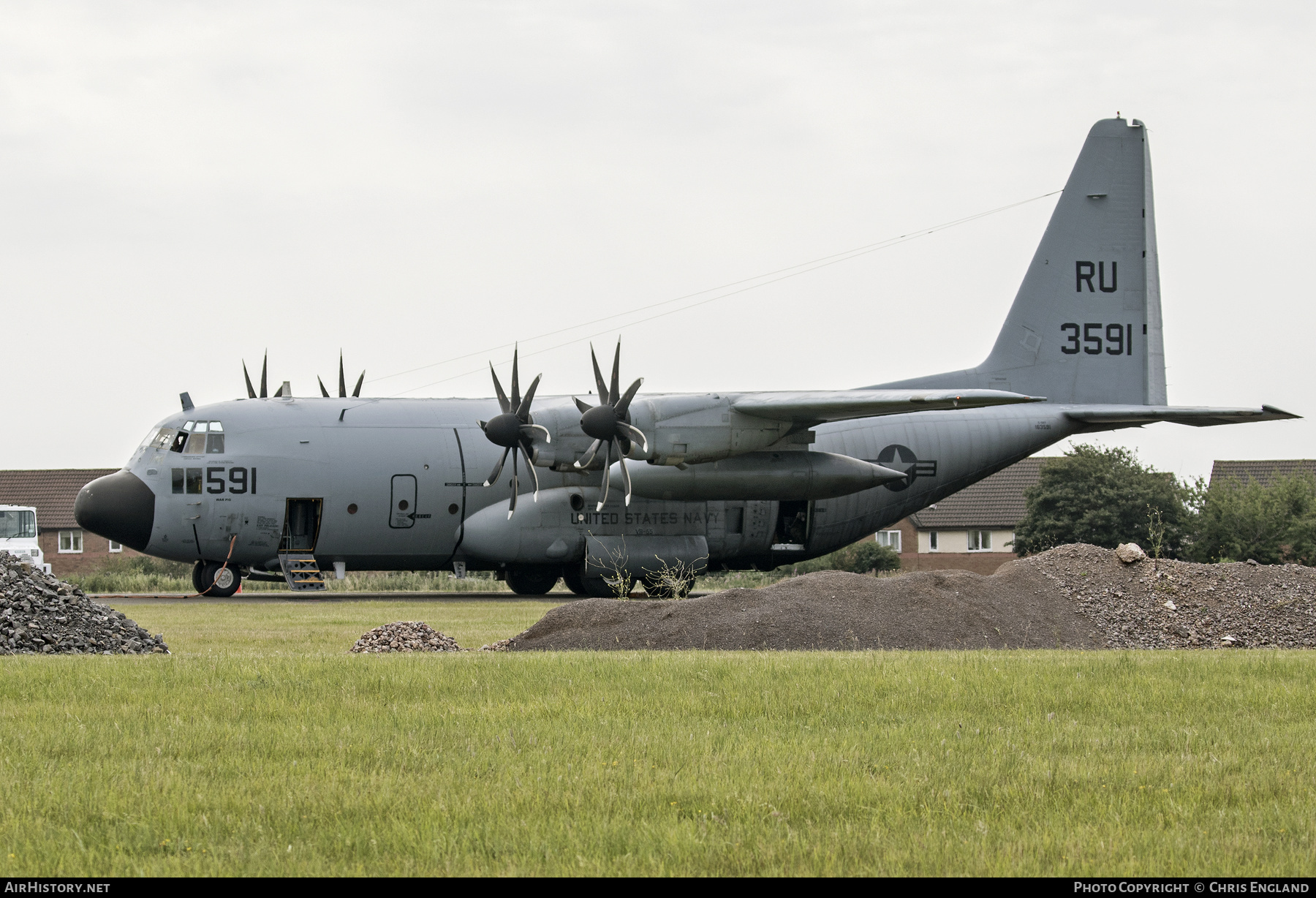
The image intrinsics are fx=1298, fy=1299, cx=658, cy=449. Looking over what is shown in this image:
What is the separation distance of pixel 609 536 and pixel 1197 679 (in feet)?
63.2

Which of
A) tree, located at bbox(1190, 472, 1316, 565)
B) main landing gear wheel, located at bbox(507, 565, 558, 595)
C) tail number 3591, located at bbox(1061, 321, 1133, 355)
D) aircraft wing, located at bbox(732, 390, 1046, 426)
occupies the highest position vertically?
tail number 3591, located at bbox(1061, 321, 1133, 355)

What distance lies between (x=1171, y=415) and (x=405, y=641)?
19.7 m

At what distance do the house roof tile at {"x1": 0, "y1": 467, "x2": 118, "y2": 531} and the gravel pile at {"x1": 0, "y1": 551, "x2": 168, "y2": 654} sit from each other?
4597 cm

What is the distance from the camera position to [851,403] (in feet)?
80.2

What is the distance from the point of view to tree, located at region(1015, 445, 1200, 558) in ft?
128

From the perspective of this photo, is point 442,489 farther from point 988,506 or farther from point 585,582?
point 988,506

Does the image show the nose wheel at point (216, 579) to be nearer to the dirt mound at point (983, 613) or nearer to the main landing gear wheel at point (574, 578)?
the main landing gear wheel at point (574, 578)

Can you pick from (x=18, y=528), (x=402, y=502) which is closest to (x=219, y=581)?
(x=402, y=502)

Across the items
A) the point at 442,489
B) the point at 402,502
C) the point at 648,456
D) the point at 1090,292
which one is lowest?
the point at 402,502

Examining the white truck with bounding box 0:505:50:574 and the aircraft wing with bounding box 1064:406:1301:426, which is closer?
the aircraft wing with bounding box 1064:406:1301:426

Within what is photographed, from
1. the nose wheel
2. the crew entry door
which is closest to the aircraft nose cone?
the nose wheel

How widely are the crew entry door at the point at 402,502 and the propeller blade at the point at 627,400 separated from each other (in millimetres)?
6537

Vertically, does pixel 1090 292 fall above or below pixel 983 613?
above

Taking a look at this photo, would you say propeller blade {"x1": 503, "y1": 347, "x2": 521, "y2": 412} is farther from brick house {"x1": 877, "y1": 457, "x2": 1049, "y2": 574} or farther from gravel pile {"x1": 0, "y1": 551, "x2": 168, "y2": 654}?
brick house {"x1": 877, "y1": 457, "x2": 1049, "y2": 574}
